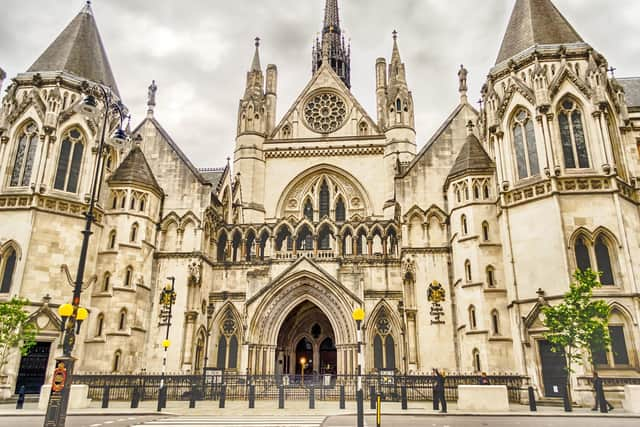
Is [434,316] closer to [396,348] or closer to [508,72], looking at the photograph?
[396,348]

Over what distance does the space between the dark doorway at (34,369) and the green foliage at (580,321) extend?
2163cm

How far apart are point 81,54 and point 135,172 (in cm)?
727

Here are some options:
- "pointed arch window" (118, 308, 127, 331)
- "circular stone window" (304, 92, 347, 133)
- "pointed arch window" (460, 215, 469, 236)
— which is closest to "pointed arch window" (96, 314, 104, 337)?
"pointed arch window" (118, 308, 127, 331)

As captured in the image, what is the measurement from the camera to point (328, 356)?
32.4 meters

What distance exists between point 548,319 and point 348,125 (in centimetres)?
2379

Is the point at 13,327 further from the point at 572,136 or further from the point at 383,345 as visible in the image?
the point at 572,136

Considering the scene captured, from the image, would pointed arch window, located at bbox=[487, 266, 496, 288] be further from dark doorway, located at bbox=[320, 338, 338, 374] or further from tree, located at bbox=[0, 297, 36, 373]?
tree, located at bbox=[0, 297, 36, 373]

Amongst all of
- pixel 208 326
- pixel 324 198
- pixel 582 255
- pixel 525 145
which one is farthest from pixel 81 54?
pixel 582 255

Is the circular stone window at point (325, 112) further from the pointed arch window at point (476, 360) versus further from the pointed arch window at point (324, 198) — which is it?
the pointed arch window at point (476, 360)

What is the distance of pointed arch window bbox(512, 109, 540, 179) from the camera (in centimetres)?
2283

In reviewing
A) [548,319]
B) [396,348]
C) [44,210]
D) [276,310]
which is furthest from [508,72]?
[44,210]

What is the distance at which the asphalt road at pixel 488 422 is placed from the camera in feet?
41.7

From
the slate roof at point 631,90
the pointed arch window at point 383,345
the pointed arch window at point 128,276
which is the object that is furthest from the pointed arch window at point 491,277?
the pointed arch window at point 128,276

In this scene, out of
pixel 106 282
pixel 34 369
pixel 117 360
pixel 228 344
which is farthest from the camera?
pixel 228 344
